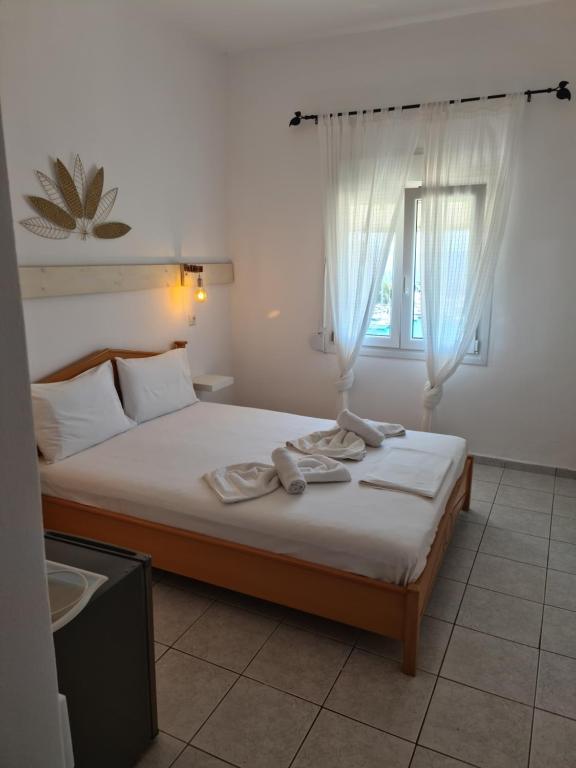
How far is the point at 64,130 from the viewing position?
2.97 metres

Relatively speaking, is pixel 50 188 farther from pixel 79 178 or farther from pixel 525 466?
Answer: pixel 525 466

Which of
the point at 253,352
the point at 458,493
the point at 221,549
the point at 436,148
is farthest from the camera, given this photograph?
the point at 253,352

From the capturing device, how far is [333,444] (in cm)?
294

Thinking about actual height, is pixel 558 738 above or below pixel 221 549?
below

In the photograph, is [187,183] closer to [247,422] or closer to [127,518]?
[247,422]

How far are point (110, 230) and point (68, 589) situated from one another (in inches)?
97.6

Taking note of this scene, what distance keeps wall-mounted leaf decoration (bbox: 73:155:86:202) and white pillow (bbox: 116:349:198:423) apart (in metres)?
0.96

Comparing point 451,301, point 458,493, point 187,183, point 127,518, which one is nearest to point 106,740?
point 127,518

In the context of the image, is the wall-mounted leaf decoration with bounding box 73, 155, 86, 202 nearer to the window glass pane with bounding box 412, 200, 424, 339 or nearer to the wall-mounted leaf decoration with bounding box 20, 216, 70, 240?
the wall-mounted leaf decoration with bounding box 20, 216, 70, 240

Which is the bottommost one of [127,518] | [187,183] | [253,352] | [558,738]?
[558,738]

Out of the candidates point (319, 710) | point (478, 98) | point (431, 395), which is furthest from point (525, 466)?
point (319, 710)

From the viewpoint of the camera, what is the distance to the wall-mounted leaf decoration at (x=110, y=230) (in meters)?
3.25

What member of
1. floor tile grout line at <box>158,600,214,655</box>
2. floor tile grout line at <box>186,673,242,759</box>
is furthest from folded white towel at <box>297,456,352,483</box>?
floor tile grout line at <box>186,673,242,759</box>

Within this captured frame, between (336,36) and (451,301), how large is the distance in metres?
2.00
